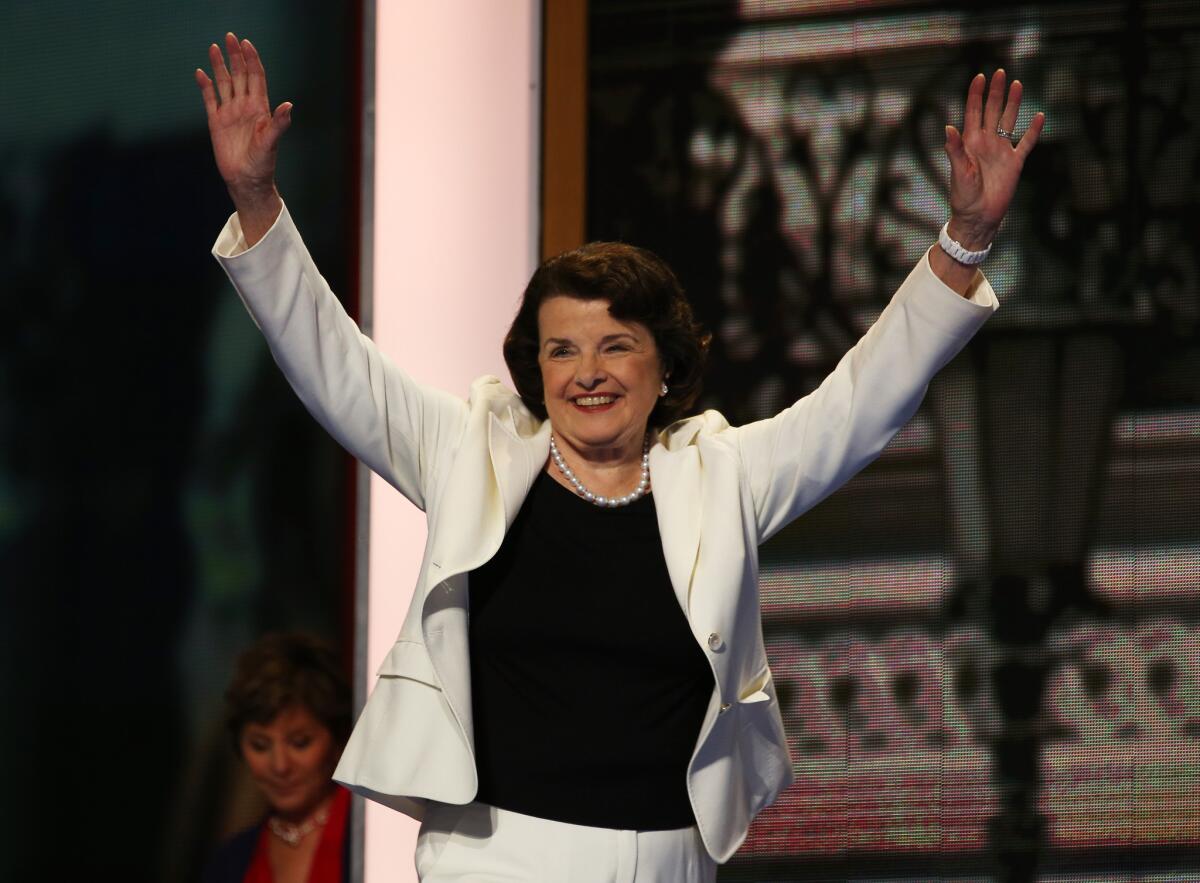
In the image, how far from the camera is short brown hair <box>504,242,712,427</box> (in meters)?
2.08

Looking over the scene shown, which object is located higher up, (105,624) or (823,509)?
(823,509)

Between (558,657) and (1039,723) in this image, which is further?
(1039,723)

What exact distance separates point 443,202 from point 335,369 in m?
1.35

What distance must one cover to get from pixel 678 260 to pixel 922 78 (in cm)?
58

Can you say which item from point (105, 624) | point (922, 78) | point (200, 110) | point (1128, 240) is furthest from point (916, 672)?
point (200, 110)

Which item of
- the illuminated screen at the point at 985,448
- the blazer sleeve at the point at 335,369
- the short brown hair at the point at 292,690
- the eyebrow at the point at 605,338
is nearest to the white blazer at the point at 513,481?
the blazer sleeve at the point at 335,369

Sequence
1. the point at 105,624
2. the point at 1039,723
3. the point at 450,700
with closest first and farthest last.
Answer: the point at 450,700 < the point at 1039,723 < the point at 105,624

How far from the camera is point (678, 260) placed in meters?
3.25

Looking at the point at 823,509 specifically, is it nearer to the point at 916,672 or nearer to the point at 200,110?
the point at 916,672

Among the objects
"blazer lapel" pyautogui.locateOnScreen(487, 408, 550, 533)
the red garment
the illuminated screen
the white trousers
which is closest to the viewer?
the white trousers

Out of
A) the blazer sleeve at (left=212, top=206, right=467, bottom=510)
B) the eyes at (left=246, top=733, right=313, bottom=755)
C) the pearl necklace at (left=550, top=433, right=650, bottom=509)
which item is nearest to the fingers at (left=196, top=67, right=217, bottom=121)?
the blazer sleeve at (left=212, top=206, right=467, bottom=510)

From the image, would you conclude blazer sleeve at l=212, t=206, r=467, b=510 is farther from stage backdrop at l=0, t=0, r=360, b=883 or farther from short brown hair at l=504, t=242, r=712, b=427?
stage backdrop at l=0, t=0, r=360, b=883

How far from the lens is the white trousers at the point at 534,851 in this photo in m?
1.89

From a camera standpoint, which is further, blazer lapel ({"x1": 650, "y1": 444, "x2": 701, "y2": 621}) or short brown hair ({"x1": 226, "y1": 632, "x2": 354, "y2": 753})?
short brown hair ({"x1": 226, "y1": 632, "x2": 354, "y2": 753})
